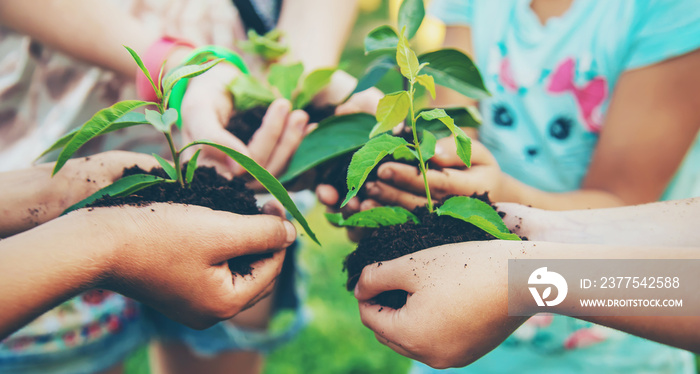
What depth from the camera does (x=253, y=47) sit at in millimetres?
1038

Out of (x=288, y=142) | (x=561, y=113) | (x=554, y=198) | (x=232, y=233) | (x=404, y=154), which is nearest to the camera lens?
(x=232, y=233)

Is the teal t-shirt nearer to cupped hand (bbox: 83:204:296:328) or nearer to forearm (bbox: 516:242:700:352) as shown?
forearm (bbox: 516:242:700:352)

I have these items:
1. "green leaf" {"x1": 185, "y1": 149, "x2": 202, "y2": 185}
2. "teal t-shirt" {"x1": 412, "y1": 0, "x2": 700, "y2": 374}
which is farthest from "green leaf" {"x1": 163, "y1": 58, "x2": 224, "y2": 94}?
"teal t-shirt" {"x1": 412, "y1": 0, "x2": 700, "y2": 374}

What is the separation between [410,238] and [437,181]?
14 centimetres

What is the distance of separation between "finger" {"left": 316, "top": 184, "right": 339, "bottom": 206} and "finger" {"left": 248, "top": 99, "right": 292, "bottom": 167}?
13cm

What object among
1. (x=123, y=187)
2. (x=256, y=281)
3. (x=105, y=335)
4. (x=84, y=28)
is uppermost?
(x=84, y=28)

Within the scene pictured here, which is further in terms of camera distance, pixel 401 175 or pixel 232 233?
pixel 401 175

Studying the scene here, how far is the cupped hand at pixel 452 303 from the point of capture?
0.58 m

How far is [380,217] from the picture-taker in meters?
0.68

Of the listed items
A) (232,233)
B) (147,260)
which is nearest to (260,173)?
(232,233)

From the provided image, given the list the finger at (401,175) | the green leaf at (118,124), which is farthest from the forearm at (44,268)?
the finger at (401,175)

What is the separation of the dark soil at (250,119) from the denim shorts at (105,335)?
422 millimetres

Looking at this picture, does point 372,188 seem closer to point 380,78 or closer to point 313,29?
point 380,78

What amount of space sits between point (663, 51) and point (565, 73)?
22 cm
